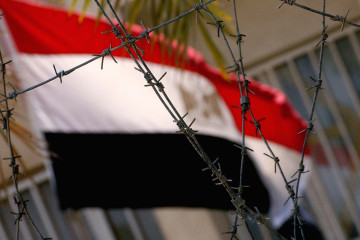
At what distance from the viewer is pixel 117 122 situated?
13.1 ft

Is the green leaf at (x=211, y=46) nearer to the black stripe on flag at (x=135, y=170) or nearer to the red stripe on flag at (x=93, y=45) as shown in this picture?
the red stripe on flag at (x=93, y=45)

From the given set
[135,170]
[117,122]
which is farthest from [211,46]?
[135,170]

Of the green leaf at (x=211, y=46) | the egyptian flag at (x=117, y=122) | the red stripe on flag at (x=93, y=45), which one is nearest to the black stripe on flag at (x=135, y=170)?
the egyptian flag at (x=117, y=122)

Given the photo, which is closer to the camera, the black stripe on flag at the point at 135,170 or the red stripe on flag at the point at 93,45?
the black stripe on flag at the point at 135,170

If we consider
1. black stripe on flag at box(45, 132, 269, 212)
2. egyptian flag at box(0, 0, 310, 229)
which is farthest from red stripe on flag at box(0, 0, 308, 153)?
black stripe on flag at box(45, 132, 269, 212)

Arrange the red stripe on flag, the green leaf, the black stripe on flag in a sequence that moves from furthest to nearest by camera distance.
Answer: the red stripe on flag → the black stripe on flag → the green leaf

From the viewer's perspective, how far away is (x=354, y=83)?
17.6 feet

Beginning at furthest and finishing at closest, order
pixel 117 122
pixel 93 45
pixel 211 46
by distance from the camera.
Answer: pixel 93 45, pixel 117 122, pixel 211 46

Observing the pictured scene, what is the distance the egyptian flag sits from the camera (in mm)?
3723

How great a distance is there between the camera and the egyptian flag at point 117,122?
3.72 metres

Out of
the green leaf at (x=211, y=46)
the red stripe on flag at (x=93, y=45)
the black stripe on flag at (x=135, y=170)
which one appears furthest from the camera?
the red stripe on flag at (x=93, y=45)

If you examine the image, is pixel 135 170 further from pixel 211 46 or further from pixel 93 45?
pixel 211 46

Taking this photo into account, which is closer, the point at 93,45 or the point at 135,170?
the point at 135,170

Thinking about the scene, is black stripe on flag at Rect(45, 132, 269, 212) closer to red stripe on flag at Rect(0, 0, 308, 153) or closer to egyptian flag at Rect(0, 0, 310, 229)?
egyptian flag at Rect(0, 0, 310, 229)
